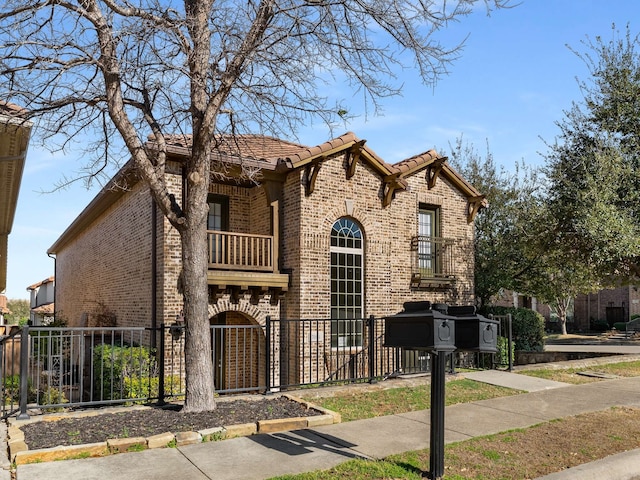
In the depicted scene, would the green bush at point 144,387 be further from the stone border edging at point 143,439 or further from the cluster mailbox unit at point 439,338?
the cluster mailbox unit at point 439,338

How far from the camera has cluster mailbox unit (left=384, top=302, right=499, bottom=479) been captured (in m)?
5.09

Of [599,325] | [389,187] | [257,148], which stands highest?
[257,148]

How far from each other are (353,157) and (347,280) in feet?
10.5

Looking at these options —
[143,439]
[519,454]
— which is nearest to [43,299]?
[143,439]

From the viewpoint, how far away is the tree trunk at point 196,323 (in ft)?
24.6

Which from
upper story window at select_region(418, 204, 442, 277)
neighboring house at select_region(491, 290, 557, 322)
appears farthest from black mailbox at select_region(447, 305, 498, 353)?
neighboring house at select_region(491, 290, 557, 322)

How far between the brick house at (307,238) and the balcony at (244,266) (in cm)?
3

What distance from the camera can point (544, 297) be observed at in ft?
79.7

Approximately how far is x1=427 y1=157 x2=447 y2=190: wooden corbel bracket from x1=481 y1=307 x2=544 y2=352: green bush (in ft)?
18.2

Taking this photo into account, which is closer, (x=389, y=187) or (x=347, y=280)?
(x=347, y=280)

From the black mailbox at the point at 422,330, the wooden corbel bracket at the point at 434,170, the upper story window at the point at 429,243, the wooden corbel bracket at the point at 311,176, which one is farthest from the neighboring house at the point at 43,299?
the black mailbox at the point at 422,330

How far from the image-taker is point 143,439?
603 cm

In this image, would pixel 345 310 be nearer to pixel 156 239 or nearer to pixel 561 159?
pixel 156 239

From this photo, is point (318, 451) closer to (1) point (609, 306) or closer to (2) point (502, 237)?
(2) point (502, 237)
